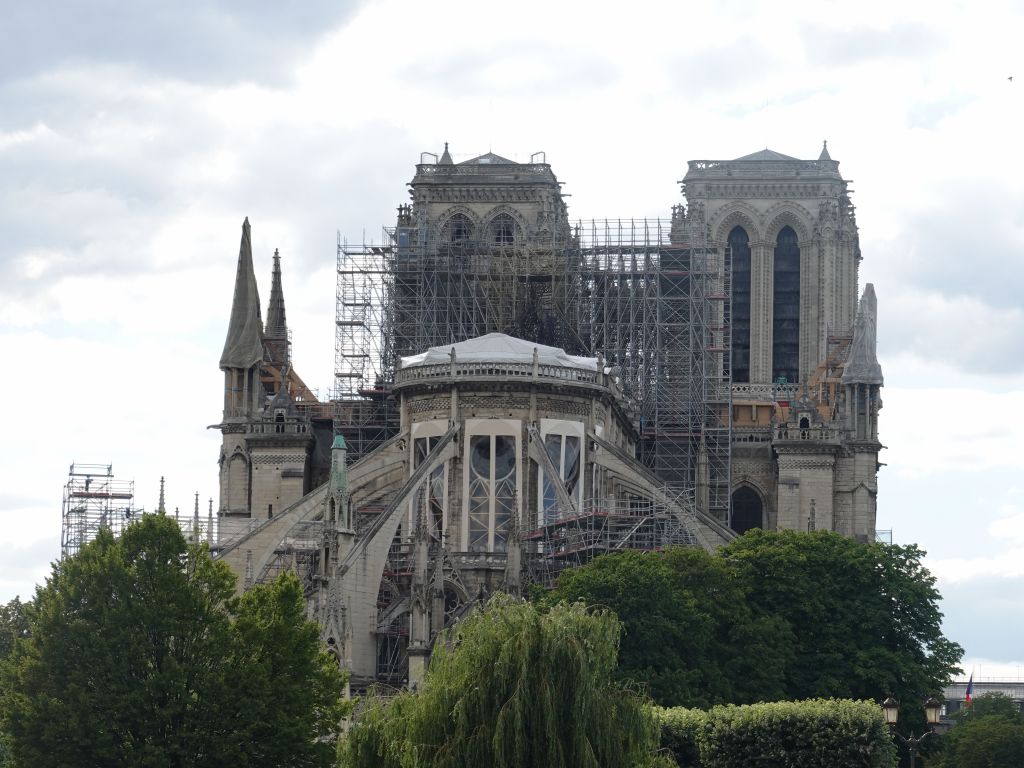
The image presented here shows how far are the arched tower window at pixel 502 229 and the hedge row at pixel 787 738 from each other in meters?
53.7

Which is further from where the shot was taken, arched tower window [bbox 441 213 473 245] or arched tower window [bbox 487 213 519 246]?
arched tower window [bbox 487 213 519 246]

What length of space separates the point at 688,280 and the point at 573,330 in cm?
553

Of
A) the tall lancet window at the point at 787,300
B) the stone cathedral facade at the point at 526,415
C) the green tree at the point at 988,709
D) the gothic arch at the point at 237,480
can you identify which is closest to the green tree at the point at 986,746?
the stone cathedral facade at the point at 526,415

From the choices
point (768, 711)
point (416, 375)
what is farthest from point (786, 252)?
point (768, 711)

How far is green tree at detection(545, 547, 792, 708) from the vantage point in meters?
82.4

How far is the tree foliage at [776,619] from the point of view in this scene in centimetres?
8325

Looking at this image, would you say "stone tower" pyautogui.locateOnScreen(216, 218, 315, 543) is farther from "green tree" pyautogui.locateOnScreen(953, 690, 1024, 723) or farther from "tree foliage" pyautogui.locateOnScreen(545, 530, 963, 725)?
"green tree" pyautogui.locateOnScreen(953, 690, 1024, 723)

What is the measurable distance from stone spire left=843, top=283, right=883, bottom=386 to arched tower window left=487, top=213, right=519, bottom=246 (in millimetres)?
16309

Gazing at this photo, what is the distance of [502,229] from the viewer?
12288 centimetres

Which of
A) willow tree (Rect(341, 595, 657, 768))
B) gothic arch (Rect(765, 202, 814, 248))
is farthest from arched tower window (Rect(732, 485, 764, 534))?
willow tree (Rect(341, 595, 657, 768))

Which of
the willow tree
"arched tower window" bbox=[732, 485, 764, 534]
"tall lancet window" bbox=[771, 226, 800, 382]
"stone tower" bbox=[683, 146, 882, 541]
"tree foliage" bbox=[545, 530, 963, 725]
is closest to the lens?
the willow tree

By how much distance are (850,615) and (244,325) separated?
3606 centimetres

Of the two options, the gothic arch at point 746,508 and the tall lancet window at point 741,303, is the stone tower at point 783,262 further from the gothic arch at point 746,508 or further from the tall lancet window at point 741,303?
the gothic arch at point 746,508

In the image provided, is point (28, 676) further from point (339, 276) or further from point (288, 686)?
point (339, 276)
